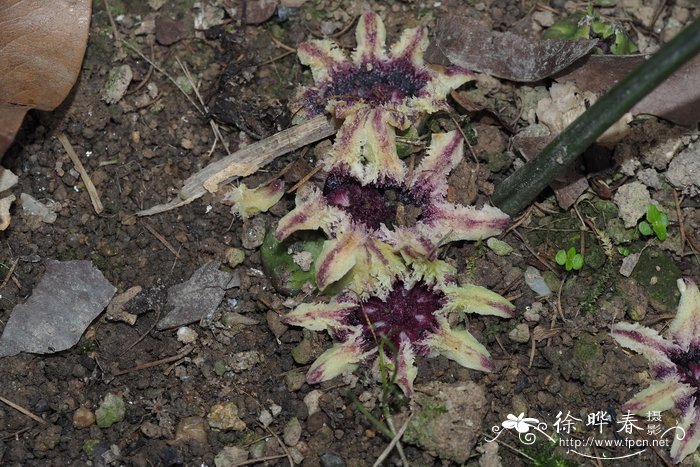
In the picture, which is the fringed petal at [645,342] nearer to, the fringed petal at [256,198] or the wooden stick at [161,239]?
the fringed petal at [256,198]

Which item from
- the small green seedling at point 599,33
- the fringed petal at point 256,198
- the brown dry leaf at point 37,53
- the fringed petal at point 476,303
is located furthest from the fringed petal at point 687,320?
the brown dry leaf at point 37,53

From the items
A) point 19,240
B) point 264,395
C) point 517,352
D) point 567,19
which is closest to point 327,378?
point 264,395

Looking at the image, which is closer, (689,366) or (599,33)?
(689,366)

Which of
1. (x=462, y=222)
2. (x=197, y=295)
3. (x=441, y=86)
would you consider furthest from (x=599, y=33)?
(x=197, y=295)

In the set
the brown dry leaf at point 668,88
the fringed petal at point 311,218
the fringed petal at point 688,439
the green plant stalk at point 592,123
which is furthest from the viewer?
the brown dry leaf at point 668,88

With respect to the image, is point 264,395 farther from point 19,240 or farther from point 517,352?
point 19,240

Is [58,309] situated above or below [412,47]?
below

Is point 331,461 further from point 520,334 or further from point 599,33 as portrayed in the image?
point 599,33

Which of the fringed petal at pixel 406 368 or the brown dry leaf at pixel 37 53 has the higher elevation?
the brown dry leaf at pixel 37 53
